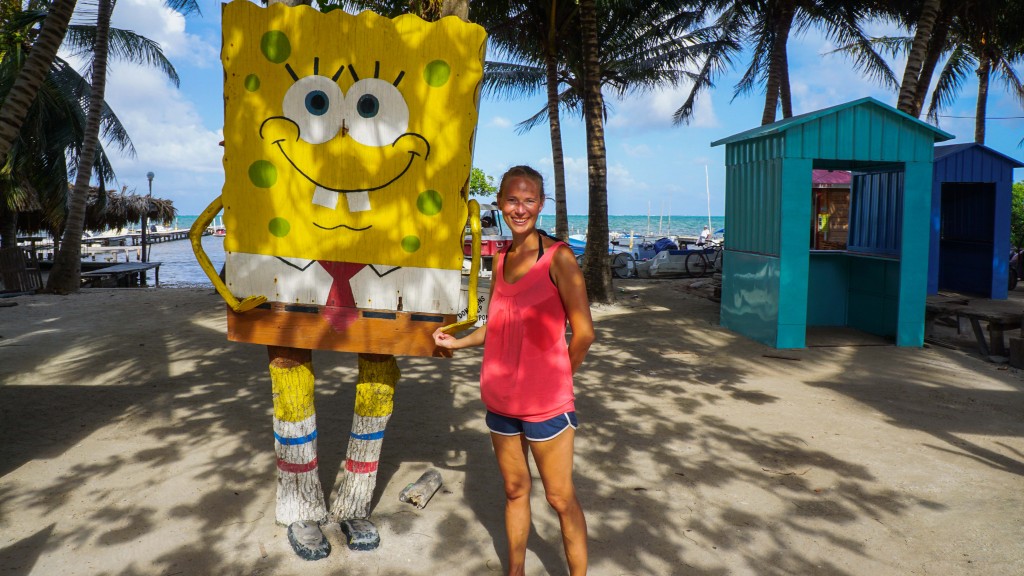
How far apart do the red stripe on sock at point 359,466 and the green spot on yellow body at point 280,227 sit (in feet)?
4.05

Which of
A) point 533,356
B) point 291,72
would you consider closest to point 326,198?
point 291,72

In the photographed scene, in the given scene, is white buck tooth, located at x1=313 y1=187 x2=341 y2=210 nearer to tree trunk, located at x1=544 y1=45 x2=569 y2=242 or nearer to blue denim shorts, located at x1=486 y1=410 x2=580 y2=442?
blue denim shorts, located at x1=486 y1=410 x2=580 y2=442

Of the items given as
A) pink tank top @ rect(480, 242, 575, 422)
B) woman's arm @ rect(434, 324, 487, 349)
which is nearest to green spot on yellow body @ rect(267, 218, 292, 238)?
woman's arm @ rect(434, 324, 487, 349)

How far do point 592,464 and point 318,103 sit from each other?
2.94 metres

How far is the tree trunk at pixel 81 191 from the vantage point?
1364cm

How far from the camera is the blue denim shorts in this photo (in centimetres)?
270

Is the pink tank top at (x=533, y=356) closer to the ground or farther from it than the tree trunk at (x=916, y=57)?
closer to the ground

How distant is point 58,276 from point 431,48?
13.4 m

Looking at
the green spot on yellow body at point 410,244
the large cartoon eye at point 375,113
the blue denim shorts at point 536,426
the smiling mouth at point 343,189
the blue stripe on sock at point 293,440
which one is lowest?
the blue stripe on sock at point 293,440

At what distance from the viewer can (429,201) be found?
328 cm

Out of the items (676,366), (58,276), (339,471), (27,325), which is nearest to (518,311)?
(339,471)

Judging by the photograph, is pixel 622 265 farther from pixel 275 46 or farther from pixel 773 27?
pixel 275 46

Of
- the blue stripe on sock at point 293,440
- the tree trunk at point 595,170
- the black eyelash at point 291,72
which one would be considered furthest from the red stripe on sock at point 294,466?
the tree trunk at point 595,170

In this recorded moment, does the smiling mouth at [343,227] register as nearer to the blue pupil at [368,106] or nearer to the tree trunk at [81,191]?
the blue pupil at [368,106]
